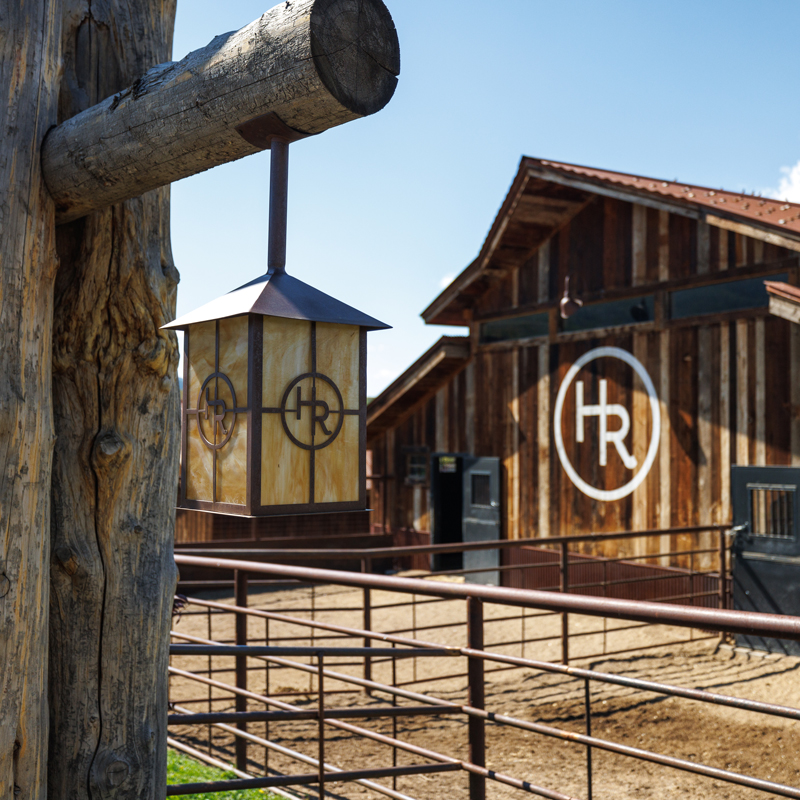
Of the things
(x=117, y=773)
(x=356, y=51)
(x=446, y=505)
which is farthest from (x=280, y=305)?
(x=446, y=505)

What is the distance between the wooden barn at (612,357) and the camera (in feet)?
31.6

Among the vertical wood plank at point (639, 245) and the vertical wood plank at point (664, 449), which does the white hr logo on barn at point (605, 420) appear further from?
the vertical wood plank at point (639, 245)

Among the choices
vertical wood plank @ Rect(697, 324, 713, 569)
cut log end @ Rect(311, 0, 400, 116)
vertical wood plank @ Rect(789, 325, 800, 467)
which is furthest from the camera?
vertical wood plank @ Rect(697, 324, 713, 569)

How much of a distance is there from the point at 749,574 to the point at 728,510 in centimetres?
101

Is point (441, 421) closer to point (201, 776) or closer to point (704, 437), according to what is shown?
point (704, 437)

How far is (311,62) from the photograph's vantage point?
5.75ft

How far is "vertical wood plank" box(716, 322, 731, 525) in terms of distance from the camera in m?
9.85

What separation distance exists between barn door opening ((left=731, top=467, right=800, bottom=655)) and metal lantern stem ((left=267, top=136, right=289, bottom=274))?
8.02 metres

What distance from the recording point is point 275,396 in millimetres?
1993

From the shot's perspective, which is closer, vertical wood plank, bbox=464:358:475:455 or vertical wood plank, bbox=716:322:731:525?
vertical wood plank, bbox=716:322:731:525

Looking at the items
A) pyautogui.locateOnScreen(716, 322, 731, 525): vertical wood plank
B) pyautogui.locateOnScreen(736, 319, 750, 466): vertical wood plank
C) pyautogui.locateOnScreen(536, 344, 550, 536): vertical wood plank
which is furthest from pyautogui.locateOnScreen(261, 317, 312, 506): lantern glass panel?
pyautogui.locateOnScreen(536, 344, 550, 536): vertical wood plank

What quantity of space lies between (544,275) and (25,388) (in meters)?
11.0

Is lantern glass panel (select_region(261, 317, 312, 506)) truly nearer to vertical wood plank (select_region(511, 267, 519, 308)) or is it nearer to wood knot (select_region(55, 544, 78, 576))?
wood knot (select_region(55, 544, 78, 576))

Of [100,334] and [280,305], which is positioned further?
[100,334]
